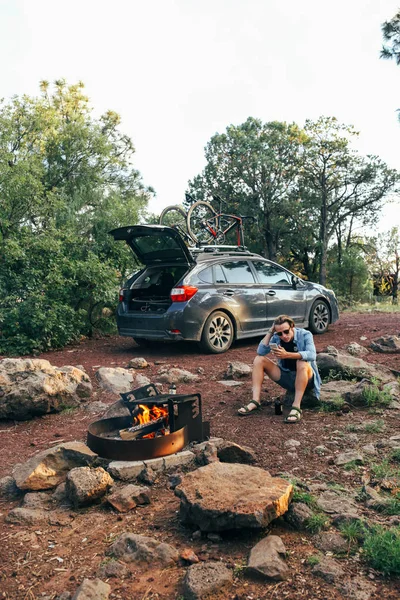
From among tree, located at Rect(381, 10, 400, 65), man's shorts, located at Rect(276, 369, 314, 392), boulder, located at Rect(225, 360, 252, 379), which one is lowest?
boulder, located at Rect(225, 360, 252, 379)

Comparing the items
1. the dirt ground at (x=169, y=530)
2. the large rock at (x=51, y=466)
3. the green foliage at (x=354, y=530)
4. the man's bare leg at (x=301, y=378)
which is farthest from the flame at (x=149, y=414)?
the green foliage at (x=354, y=530)

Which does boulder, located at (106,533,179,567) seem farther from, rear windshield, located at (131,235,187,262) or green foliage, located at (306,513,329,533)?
rear windshield, located at (131,235,187,262)

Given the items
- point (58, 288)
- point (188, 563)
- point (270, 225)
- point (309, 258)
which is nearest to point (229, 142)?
point (270, 225)

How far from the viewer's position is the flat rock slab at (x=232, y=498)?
3.07 metres

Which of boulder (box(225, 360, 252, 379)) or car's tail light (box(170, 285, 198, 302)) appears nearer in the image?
boulder (box(225, 360, 252, 379))

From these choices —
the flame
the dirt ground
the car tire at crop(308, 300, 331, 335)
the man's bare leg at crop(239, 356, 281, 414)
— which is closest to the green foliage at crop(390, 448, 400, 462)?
the dirt ground

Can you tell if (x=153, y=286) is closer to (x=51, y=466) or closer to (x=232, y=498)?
(x=51, y=466)

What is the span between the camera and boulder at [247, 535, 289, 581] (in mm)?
2699

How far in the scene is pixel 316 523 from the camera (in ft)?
10.3

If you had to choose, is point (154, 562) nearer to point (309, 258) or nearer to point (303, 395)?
point (303, 395)

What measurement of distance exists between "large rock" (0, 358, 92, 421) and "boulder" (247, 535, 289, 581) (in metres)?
3.63

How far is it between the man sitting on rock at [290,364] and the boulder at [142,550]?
96.3 inches

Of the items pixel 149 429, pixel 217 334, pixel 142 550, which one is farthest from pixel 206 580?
pixel 217 334

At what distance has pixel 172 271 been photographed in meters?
9.62
